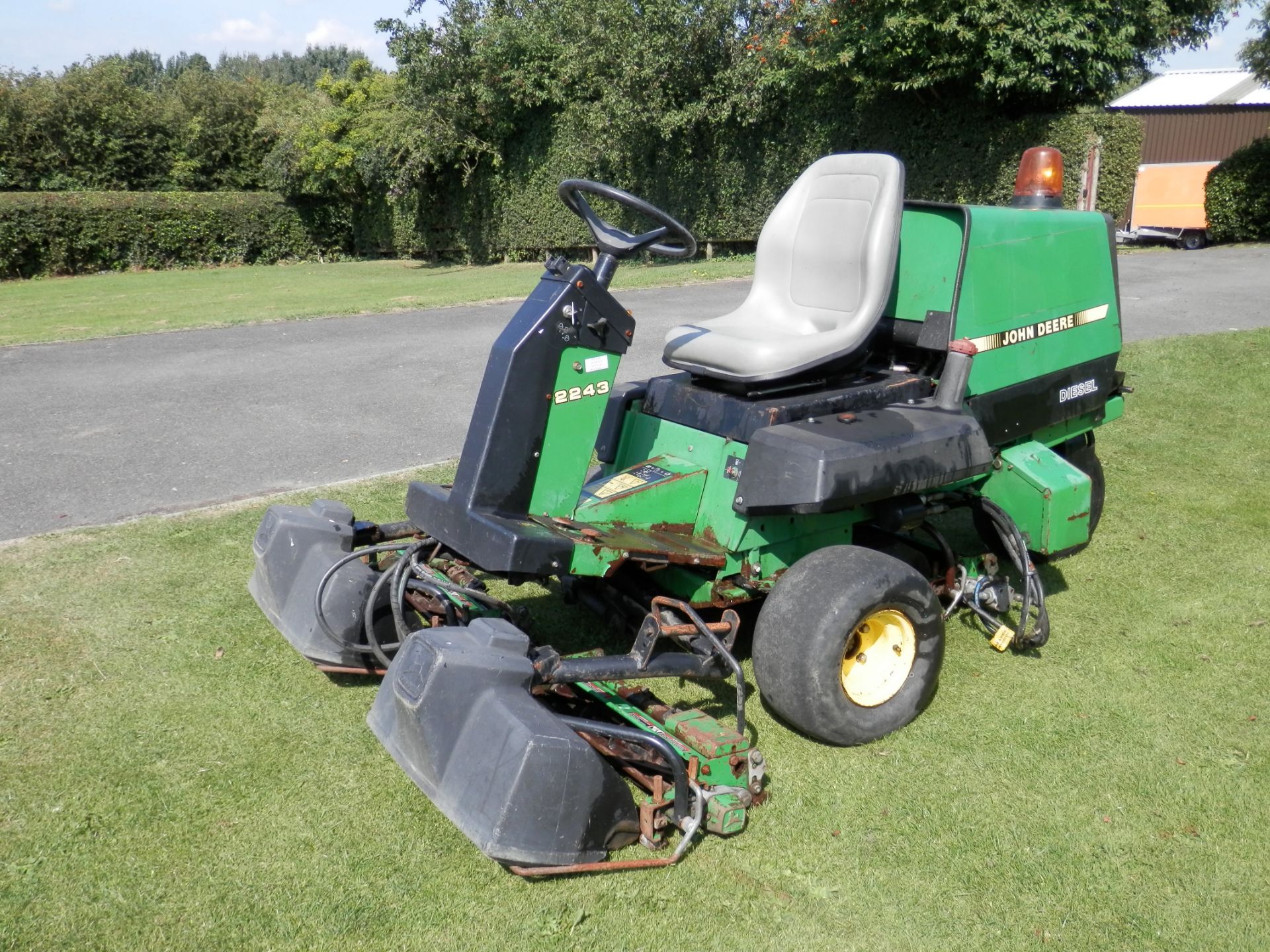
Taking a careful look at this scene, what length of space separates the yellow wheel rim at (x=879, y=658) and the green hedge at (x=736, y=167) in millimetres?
13949

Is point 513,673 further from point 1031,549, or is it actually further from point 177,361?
point 177,361

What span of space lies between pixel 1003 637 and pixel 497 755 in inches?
91.0

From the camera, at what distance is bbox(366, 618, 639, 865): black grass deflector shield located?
2684 millimetres

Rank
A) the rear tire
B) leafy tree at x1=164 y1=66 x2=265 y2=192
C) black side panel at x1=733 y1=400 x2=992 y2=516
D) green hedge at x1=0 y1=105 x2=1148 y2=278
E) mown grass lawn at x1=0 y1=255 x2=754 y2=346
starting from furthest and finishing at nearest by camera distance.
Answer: leafy tree at x1=164 y1=66 x2=265 y2=192 < green hedge at x1=0 y1=105 x2=1148 y2=278 < mown grass lawn at x1=0 y1=255 x2=754 y2=346 < black side panel at x1=733 y1=400 x2=992 y2=516 < the rear tire

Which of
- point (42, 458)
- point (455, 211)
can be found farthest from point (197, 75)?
point (42, 458)

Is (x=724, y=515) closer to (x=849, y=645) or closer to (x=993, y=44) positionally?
(x=849, y=645)

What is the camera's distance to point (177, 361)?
1010 centimetres

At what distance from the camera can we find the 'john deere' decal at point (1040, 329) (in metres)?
4.21

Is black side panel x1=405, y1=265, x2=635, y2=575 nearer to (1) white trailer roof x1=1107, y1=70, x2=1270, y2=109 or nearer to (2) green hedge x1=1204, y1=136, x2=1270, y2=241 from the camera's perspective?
(2) green hedge x1=1204, y1=136, x2=1270, y2=241

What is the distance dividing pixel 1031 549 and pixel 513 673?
7.99 ft

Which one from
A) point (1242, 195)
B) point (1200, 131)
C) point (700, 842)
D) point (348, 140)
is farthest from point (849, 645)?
point (1200, 131)

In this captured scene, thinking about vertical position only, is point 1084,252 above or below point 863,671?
above

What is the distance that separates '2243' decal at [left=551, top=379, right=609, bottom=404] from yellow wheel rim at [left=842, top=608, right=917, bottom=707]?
1191 millimetres

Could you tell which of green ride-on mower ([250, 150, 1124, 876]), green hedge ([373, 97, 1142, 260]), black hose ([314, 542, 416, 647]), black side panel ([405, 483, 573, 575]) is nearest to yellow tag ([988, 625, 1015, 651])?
green ride-on mower ([250, 150, 1124, 876])
